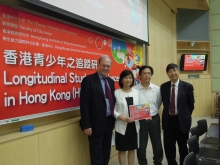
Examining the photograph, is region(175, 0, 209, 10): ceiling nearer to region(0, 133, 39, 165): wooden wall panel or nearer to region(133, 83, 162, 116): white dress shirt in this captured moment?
region(133, 83, 162, 116): white dress shirt

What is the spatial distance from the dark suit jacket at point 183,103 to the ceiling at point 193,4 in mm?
4638

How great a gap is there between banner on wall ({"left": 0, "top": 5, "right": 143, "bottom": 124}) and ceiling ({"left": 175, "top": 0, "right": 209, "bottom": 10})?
475cm

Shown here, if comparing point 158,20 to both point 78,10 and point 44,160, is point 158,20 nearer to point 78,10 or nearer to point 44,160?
point 78,10

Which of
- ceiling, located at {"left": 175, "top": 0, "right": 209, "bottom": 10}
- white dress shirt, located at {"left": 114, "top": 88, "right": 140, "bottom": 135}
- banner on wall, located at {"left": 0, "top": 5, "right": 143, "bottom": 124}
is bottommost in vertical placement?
white dress shirt, located at {"left": 114, "top": 88, "right": 140, "bottom": 135}

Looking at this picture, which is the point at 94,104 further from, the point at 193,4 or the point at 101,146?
the point at 193,4

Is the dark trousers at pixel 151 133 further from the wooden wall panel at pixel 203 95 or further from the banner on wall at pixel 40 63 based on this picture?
the wooden wall panel at pixel 203 95

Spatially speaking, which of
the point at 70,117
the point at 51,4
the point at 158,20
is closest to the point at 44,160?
the point at 70,117

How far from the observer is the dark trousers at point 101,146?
7.21ft

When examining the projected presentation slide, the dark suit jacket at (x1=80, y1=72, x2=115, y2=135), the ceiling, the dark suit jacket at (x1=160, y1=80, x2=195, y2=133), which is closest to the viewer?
the dark suit jacket at (x1=80, y1=72, x2=115, y2=135)

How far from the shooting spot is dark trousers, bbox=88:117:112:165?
220cm

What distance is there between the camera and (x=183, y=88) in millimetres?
2494

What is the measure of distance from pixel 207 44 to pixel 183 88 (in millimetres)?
5283

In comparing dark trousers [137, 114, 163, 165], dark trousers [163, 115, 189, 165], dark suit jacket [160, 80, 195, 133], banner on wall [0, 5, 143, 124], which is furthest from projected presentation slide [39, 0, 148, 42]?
dark trousers [163, 115, 189, 165]

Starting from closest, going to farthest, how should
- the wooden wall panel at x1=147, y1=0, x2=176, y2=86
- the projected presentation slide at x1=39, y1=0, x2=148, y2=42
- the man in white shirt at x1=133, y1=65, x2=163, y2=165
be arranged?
the projected presentation slide at x1=39, y1=0, x2=148, y2=42 → the man in white shirt at x1=133, y1=65, x2=163, y2=165 → the wooden wall panel at x1=147, y1=0, x2=176, y2=86
